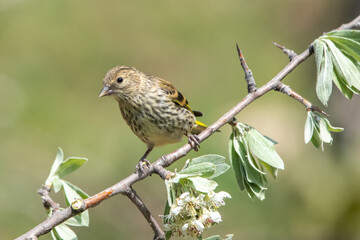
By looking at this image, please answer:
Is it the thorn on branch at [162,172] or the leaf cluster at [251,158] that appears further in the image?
the leaf cluster at [251,158]

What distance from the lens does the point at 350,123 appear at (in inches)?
256

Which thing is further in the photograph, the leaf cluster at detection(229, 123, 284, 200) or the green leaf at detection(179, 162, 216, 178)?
the leaf cluster at detection(229, 123, 284, 200)

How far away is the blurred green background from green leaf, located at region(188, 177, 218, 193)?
4.24 meters

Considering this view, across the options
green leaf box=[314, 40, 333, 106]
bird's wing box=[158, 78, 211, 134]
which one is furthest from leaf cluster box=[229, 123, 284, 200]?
bird's wing box=[158, 78, 211, 134]

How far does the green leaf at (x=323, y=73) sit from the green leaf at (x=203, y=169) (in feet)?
2.05

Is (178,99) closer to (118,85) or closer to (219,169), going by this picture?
(118,85)

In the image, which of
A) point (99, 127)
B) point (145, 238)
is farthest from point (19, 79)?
point (145, 238)

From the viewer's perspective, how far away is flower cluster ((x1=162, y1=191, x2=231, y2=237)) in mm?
2232

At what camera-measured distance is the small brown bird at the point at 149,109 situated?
13.8 feet

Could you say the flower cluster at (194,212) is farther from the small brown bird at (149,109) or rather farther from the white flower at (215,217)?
the small brown bird at (149,109)

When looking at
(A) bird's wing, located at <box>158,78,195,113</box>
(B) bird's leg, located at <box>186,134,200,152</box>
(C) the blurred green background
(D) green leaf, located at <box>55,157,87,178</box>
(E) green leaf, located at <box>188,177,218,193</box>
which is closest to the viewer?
(E) green leaf, located at <box>188,177,218,193</box>

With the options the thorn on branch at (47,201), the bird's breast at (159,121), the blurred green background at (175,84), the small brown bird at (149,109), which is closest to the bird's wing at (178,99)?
the small brown bird at (149,109)

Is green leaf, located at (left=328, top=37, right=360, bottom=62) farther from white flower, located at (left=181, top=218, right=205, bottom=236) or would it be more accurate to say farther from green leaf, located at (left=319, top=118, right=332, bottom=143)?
white flower, located at (left=181, top=218, right=205, bottom=236)

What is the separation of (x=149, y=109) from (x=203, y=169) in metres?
2.09
